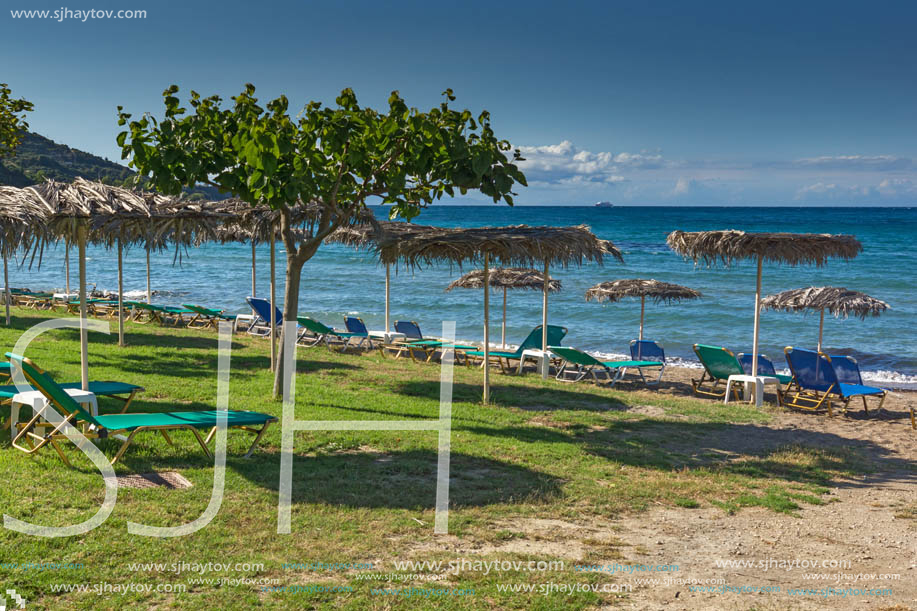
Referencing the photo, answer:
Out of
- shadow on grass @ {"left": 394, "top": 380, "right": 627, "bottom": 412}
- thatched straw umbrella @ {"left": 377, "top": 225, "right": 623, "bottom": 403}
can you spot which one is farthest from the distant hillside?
thatched straw umbrella @ {"left": 377, "top": 225, "right": 623, "bottom": 403}

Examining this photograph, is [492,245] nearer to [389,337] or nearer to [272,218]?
[272,218]

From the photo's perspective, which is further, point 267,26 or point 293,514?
point 267,26

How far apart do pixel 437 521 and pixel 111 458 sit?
107 inches

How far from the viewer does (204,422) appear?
5.71 metres

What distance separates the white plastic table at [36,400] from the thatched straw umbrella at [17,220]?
4.90ft

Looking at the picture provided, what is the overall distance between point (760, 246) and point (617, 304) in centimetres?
1712

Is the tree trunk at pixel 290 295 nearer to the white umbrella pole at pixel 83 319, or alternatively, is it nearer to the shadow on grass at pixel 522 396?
the shadow on grass at pixel 522 396

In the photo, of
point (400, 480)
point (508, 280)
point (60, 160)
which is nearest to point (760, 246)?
point (508, 280)

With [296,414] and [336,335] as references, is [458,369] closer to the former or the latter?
[336,335]

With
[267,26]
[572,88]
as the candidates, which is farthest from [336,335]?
[572,88]

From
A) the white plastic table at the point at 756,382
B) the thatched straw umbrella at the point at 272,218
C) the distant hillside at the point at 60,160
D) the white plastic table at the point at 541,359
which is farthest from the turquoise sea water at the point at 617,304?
the distant hillside at the point at 60,160

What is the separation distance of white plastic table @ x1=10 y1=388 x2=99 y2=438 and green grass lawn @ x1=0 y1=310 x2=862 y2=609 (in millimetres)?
375

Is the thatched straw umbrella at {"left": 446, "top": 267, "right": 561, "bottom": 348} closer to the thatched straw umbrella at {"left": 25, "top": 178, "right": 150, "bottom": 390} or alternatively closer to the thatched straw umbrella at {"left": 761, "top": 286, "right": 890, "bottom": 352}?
the thatched straw umbrella at {"left": 761, "top": 286, "right": 890, "bottom": 352}

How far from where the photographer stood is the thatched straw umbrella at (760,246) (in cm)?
1012
